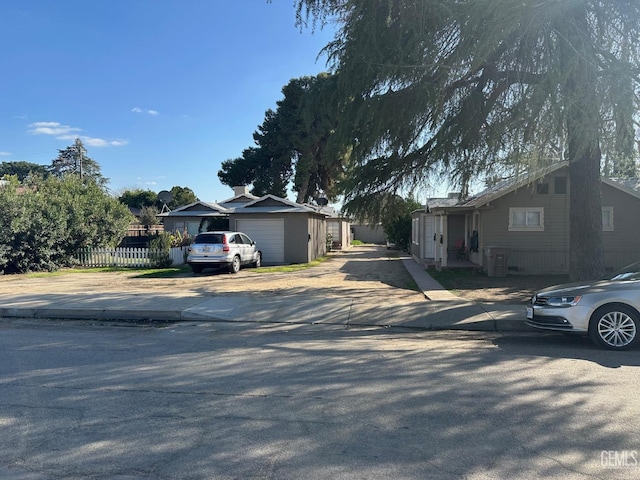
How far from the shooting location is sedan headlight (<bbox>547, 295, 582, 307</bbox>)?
725 centimetres

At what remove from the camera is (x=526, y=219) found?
17.4 meters

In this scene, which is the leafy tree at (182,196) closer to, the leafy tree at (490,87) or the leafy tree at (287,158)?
the leafy tree at (287,158)

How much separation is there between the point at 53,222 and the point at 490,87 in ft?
54.6

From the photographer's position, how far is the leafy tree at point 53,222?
673 inches

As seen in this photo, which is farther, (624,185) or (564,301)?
(624,185)

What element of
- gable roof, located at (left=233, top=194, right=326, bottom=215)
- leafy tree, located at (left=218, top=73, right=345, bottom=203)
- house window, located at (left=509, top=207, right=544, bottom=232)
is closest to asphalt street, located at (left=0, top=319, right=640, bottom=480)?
house window, located at (left=509, top=207, right=544, bottom=232)

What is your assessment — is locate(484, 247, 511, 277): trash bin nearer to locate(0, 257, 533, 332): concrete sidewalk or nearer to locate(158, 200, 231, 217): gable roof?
locate(0, 257, 533, 332): concrete sidewalk

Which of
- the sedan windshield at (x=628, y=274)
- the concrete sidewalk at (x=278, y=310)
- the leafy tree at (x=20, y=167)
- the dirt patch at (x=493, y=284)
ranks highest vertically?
the leafy tree at (x=20, y=167)

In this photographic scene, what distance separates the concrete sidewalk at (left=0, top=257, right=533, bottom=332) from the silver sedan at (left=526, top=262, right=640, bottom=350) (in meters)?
1.29

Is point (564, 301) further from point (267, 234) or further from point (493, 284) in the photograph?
point (267, 234)

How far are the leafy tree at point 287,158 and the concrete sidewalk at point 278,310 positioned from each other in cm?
2266

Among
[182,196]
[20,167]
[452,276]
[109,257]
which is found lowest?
[452,276]

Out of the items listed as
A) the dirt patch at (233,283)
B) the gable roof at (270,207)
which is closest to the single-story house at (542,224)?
the dirt patch at (233,283)

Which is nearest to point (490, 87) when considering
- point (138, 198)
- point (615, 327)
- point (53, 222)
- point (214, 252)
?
point (615, 327)
